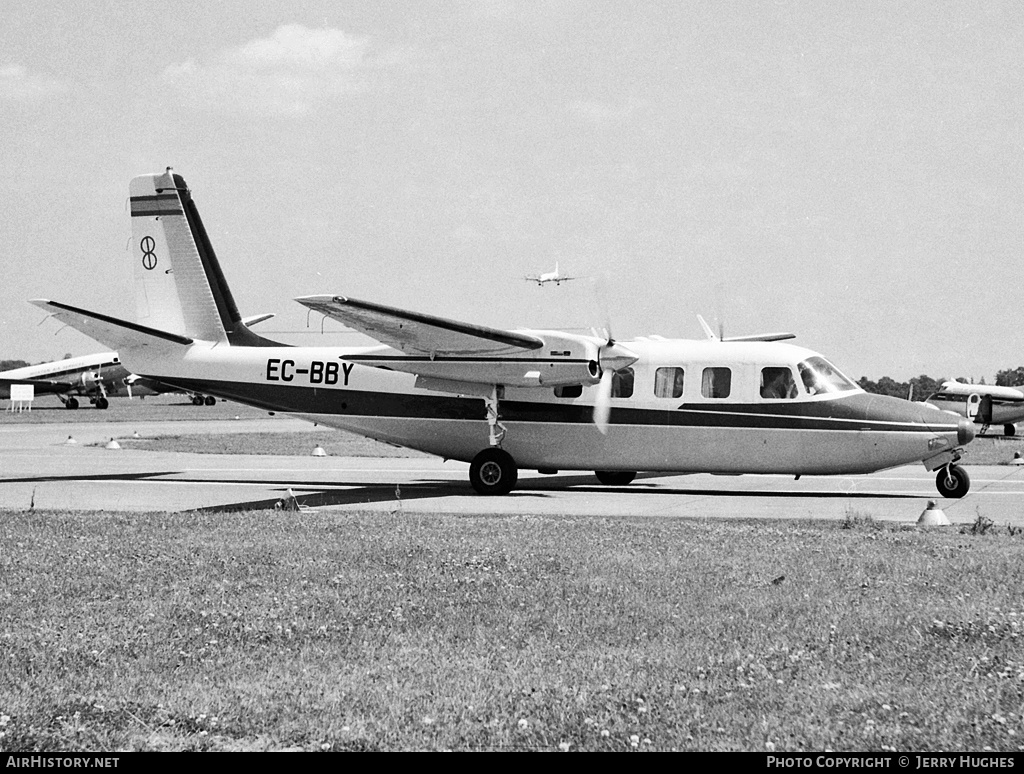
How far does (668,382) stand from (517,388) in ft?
8.90

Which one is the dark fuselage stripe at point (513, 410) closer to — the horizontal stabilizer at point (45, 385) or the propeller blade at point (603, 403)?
the propeller blade at point (603, 403)

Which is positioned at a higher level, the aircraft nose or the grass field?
the aircraft nose

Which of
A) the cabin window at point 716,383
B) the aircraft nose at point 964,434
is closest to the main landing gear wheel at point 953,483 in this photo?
the aircraft nose at point 964,434

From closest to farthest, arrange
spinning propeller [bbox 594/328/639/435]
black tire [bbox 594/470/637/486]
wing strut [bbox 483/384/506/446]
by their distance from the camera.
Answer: spinning propeller [bbox 594/328/639/435] → wing strut [bbox 483/384/506/446] → black tire [bbox 594/470/637/486]

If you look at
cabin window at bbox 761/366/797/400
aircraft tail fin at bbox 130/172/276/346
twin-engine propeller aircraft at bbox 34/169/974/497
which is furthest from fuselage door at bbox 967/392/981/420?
aircraft tail fin at bbox 130/172/276/346

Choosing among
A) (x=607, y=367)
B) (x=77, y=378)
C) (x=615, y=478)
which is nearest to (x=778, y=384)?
(x=607, y=367)

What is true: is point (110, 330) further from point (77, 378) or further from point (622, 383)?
point (77, 378)

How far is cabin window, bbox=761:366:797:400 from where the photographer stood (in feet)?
57.6

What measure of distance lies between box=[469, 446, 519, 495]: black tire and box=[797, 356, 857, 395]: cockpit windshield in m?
5.23

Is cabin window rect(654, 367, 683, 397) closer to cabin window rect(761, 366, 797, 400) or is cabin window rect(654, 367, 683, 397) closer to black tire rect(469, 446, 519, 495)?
cabin window rect(761, 366, 797, 400)

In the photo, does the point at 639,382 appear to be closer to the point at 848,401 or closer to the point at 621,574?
the point at 848,401

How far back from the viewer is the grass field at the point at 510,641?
209 inches

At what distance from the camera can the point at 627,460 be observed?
18.4 m

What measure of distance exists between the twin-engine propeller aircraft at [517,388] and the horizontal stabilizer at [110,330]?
34 millimetres
